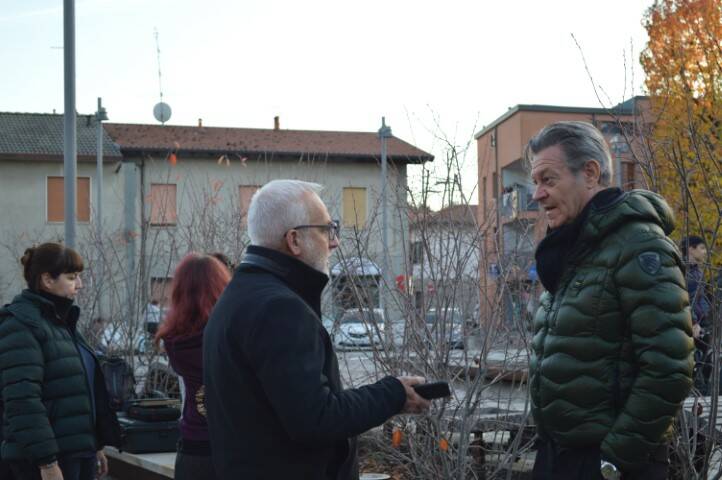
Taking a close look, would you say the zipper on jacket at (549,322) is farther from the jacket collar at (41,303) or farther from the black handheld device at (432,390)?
the jacket collar at (41,303)

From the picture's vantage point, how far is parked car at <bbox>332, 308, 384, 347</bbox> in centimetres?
641

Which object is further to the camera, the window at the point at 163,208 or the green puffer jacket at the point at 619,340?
the window at the point at 163,208

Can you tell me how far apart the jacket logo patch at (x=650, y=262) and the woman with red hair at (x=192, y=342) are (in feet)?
7.14

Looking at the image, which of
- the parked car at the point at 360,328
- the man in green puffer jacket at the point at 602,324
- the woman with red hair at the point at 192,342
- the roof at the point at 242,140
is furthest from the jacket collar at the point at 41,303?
the roof at the point at 242,140

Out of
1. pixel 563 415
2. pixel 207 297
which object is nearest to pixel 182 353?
pixel 207 297

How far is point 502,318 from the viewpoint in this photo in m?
5.99

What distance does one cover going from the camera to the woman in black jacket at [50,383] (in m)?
4.75

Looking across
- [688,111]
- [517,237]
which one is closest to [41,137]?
[517,237]

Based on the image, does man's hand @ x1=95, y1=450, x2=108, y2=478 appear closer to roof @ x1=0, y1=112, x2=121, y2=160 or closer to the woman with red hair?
the woman with red hair

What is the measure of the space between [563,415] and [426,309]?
9.69 feet

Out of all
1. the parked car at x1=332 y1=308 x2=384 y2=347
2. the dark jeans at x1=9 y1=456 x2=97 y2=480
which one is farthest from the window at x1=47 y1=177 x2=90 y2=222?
the dark jeans at x1=9 y1=456 x2=97 y2=480

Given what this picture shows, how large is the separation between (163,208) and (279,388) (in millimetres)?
9856

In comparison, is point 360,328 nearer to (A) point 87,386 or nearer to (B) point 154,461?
(B) point 154,461

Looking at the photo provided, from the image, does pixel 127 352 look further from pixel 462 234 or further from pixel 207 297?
pixel 207 297
